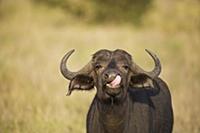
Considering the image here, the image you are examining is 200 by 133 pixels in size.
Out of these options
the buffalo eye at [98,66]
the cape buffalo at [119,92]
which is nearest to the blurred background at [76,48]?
the cape buffalo at [119,92]

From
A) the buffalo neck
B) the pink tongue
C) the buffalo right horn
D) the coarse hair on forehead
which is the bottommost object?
the buffalo neck

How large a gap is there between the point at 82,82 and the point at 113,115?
647 mm

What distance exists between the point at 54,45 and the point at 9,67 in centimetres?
651

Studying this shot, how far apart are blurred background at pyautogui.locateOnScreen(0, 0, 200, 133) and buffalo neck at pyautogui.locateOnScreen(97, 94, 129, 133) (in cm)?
257

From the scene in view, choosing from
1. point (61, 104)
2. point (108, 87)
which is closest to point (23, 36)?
point (61, 104)

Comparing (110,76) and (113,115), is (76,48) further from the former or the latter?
(110,76)

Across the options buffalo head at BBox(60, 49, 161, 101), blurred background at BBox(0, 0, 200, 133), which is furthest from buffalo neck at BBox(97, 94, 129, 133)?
blurred background at BBox(0, 0, 200, 133)

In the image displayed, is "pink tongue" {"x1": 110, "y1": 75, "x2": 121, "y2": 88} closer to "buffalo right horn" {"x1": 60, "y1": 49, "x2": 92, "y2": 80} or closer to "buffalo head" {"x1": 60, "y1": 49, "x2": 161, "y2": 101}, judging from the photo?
"buffalo head" {"x1": 60, "y1": 49, "x2": 161, "y2": 101}

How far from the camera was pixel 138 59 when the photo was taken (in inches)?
776

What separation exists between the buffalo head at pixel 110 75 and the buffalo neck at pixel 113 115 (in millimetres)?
132

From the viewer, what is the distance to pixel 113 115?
26.3 ft

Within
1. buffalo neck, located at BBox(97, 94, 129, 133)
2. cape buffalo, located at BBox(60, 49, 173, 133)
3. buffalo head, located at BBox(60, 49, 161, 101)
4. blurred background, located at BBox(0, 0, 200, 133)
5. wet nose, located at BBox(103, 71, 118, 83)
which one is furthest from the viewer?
blurred background, located at BBox(0, 0, 200, 133)

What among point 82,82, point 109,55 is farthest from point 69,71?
point 109,55

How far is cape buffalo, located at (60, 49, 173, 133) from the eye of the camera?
7.72 meters
